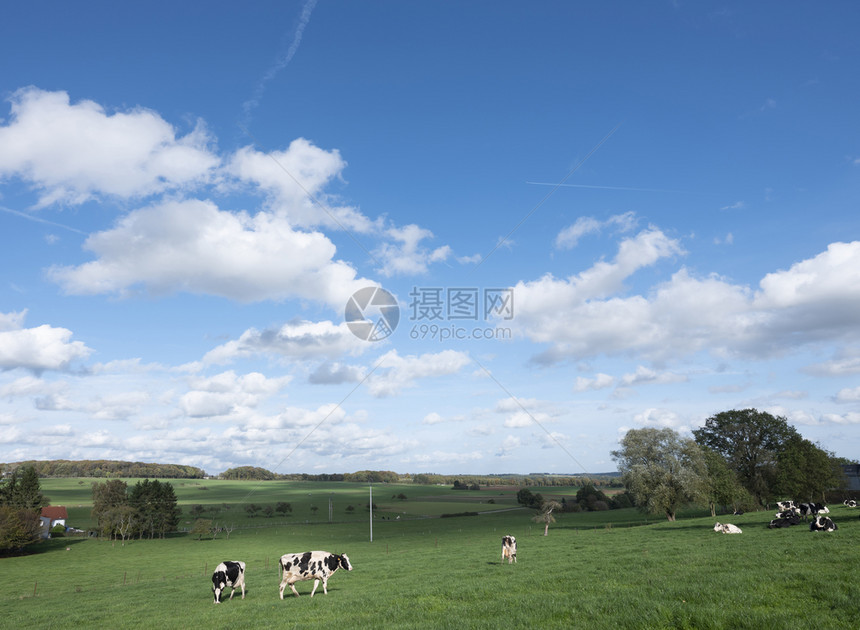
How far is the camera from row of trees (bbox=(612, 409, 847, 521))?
56.9m

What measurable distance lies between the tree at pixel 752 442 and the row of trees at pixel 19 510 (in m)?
109

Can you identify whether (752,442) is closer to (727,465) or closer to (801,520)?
(727,465)

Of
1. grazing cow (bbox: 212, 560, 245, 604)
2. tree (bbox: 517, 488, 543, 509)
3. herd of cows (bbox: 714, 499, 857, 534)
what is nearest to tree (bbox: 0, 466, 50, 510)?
grazing cow (bbox: 212, 560, 245, 604)

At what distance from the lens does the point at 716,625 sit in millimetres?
10578

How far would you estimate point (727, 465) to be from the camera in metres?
70.7

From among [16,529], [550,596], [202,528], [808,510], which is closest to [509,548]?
[550,596]

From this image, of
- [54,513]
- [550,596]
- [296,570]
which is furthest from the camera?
[54,513]

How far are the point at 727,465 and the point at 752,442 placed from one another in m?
8.89

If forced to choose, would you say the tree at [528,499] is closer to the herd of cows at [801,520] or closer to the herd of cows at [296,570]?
the herd of cows at [801,520]

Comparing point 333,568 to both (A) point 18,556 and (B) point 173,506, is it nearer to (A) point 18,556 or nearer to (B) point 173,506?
(A) point 18,556

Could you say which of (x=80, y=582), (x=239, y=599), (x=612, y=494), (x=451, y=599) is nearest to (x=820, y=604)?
(x=451, y=599)

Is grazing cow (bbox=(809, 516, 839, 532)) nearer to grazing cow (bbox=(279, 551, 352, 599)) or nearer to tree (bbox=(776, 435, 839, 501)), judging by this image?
grazing cow (bbox=(279, 551, 352, 599))

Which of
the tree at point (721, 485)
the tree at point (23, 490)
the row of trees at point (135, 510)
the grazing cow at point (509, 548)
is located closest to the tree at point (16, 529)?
the row of trees at point (135, 510)

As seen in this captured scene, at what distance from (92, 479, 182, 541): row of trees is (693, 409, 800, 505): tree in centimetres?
11240
